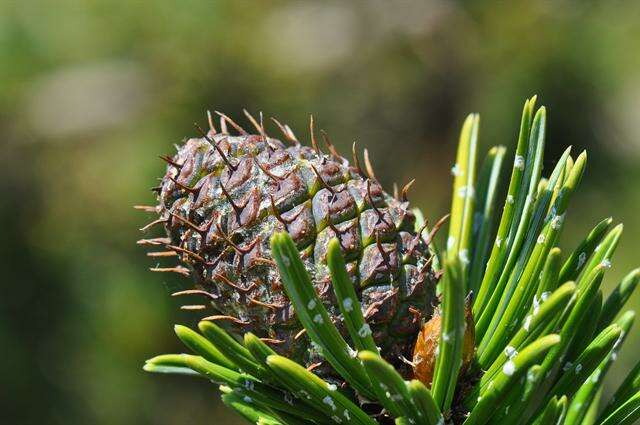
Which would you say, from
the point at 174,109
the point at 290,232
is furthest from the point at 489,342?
the point at 174,109

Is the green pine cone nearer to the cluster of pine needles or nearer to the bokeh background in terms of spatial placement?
the cluster of pine needles

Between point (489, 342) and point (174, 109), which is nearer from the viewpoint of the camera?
point (489, 342)

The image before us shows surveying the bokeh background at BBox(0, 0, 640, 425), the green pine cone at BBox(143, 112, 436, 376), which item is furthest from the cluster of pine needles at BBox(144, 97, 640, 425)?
the bokeh background at BBox(0, 0, 640, 425)

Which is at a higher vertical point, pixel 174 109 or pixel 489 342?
pixel 174 109

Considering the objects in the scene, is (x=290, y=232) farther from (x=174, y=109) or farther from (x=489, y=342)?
(x=174, y=109)

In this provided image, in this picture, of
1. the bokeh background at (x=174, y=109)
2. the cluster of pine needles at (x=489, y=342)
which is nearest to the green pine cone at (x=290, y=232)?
the cluster of pine needles at (x=489, y=342)
